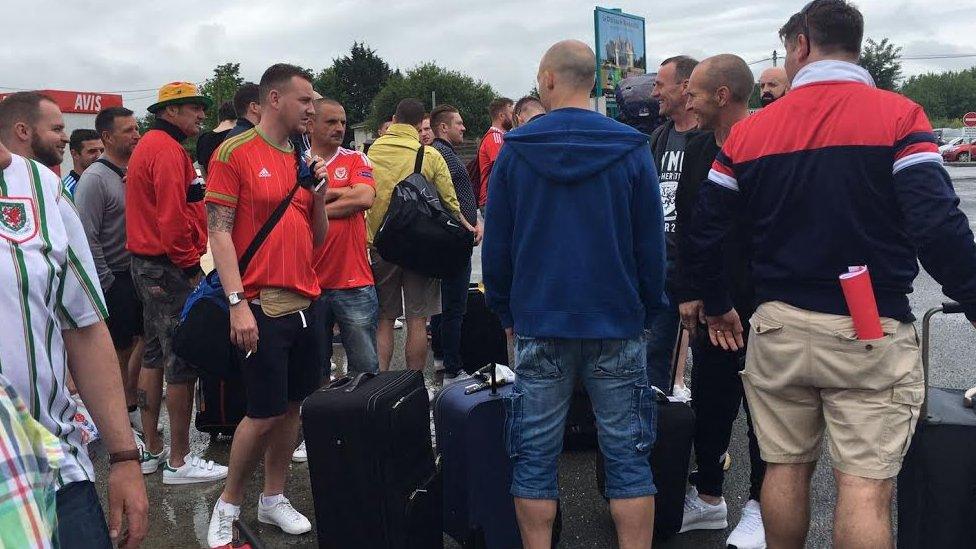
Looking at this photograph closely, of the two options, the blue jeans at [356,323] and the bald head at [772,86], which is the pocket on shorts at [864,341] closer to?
the blue jeans at [356,323]

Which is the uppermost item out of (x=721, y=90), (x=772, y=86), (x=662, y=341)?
(x=772, y=86)

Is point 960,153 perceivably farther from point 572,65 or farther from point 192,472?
point 192,472

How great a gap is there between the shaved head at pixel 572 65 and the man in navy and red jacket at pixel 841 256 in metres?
0.58

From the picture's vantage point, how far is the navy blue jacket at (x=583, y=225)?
2.62 meters

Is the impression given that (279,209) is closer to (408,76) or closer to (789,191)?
Result: (789,191)

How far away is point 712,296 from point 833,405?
1.94 feet

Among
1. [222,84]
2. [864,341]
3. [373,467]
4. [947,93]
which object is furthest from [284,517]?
[947,93]

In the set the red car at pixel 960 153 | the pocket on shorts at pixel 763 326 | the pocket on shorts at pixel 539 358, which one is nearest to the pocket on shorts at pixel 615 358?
the pocket on shorts at pixel 539 358

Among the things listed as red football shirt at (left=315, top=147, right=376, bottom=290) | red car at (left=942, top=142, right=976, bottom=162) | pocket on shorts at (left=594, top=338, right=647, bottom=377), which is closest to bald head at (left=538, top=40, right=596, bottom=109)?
pocket on shorts at (left=594, top=338, right=647, bottom=377)

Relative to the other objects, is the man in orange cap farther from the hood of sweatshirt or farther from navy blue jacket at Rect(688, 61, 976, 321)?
navy blue jacket at Rect(688, 61, 976, 321)

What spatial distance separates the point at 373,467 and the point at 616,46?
56.1ft

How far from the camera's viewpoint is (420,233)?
15.7 feet

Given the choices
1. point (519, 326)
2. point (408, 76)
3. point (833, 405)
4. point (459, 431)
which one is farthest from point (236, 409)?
point (408, 76)

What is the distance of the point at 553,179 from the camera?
262 cm
